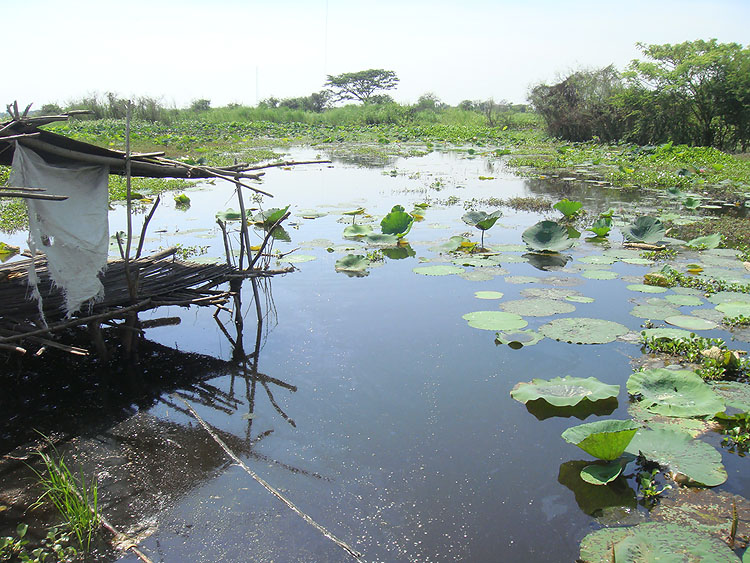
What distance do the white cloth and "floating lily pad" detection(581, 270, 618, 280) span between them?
14.5 ft

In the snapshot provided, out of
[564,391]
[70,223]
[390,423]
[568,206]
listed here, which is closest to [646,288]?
Result: [564,391]

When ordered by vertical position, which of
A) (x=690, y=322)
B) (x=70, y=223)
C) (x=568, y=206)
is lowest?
(x=690, y=322)

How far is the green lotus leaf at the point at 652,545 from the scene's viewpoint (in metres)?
2.11

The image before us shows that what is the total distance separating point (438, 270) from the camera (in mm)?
5859

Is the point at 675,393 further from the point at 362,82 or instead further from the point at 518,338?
the point at 362,82

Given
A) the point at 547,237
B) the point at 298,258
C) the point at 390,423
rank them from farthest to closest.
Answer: the point at 547,237 < the point at 298,258 < the point at 390,423

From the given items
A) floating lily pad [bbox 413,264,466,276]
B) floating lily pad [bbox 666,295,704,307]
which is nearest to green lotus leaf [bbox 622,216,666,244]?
floating lily pad [bbox 666,295,704,307]

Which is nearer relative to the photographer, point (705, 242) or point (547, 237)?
point (547, 237)

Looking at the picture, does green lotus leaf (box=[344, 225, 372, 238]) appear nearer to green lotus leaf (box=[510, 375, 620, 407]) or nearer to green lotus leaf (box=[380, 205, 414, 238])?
green lotus leaf (box=[380, 205, 414, 238])

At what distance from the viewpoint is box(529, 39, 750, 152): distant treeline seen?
50.9ft

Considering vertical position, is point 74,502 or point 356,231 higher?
point 356,231

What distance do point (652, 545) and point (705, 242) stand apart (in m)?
5.45

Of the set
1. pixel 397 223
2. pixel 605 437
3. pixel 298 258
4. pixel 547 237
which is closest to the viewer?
pixel 605 437

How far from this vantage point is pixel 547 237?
21.2ft
